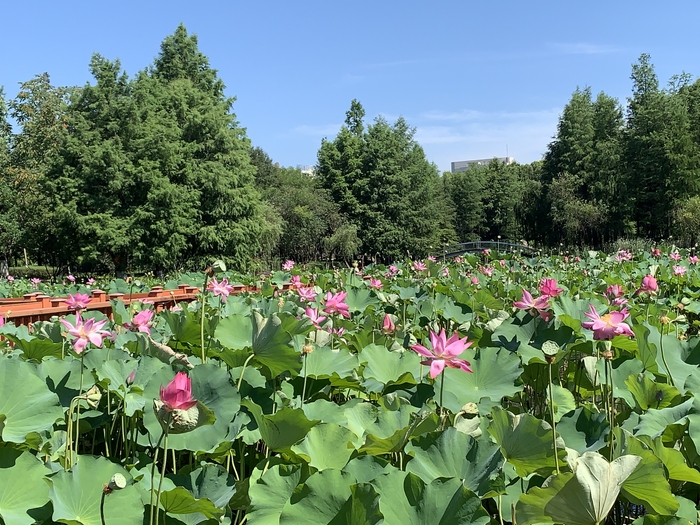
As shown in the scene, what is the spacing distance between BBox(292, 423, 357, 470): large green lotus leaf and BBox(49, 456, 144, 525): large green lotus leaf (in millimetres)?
270

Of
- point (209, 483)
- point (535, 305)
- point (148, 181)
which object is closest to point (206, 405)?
point (209, 483)

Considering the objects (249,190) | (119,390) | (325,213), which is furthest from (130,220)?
(119,390)

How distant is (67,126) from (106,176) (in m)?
4.15

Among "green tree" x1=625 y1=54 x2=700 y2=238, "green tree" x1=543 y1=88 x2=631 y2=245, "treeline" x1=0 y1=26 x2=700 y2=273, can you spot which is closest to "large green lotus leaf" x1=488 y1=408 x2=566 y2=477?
"treeline" x1=0 y1=26 x2=700 y2=273

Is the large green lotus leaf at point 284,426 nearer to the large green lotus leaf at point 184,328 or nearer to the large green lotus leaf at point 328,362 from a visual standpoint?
the large green lotus leaf at point 328,362

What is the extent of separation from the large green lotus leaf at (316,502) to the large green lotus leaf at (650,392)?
81cm

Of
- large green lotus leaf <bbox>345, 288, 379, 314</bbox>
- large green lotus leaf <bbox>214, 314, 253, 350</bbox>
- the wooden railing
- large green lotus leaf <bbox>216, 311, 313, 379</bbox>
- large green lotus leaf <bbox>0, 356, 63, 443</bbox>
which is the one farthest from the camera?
the wooden railing

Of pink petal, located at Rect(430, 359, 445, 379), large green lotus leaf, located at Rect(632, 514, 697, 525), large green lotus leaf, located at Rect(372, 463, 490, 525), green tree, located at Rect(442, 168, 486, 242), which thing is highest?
green tree, located at Rect(442, 168, 486, 242)

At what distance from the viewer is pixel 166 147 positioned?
65.4 ft

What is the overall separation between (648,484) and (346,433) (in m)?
0.47

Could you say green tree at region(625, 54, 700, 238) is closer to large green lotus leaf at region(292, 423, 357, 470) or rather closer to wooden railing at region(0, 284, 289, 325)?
wooden railing at region(0, 284, 289, 325)

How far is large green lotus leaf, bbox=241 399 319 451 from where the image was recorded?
100cm

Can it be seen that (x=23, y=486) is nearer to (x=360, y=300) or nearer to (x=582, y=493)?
(x=582, y=493)

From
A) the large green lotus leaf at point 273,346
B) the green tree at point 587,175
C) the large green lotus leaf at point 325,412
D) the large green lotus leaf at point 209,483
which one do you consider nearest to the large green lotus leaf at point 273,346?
the large green lotus leaf at point 273,346
